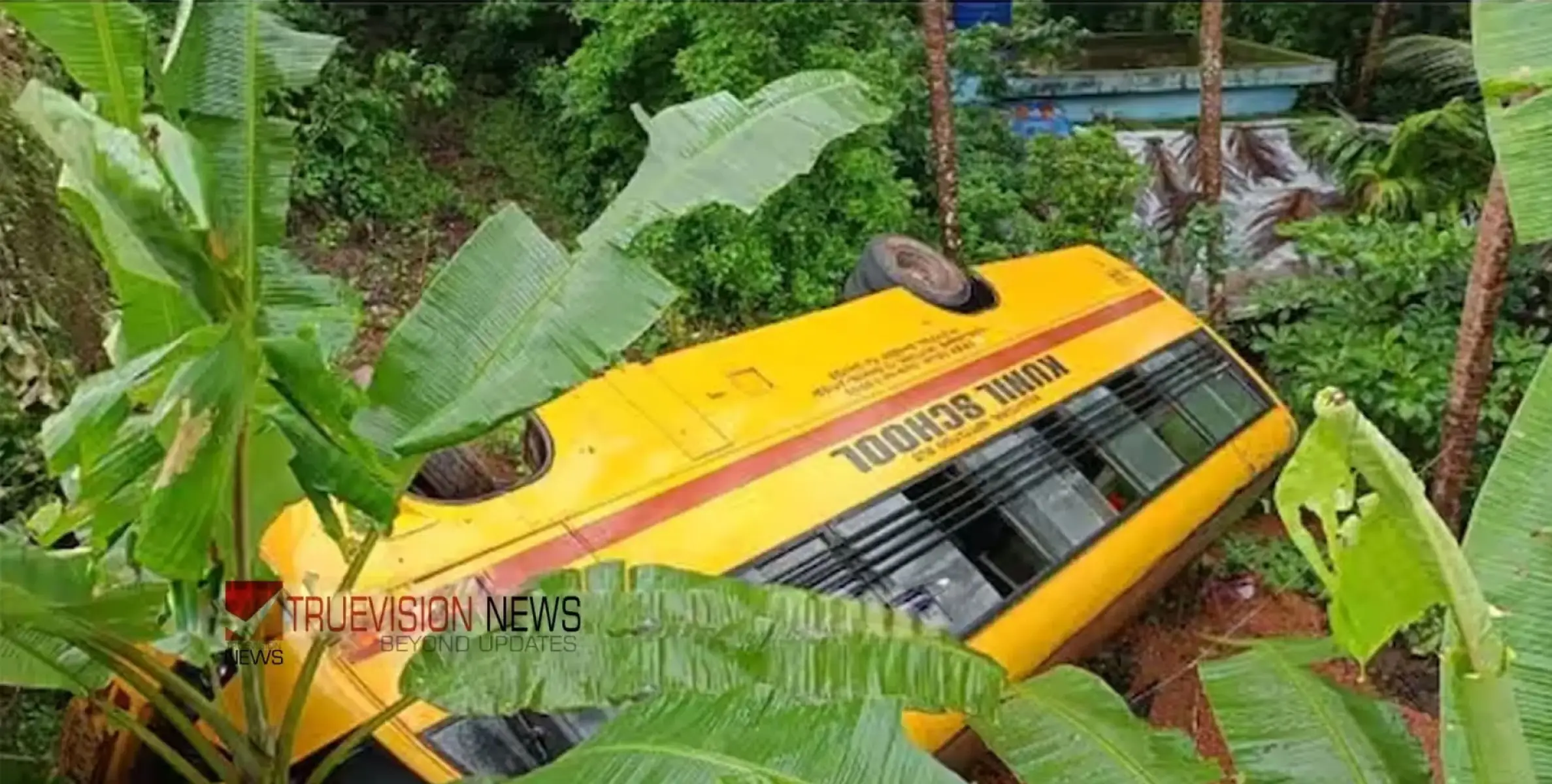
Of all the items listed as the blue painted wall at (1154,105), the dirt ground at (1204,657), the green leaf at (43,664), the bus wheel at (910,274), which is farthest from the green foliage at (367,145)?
the green leaf at (43,664)

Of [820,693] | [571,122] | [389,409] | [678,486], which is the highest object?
[389,409]

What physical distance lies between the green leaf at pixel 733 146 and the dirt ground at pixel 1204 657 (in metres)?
2.81

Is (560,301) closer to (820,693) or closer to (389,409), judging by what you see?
(389,409)

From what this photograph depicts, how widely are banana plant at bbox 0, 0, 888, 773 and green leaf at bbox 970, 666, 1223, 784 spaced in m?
1.34

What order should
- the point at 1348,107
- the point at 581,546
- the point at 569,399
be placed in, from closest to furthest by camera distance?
the point at 581,546 < the point at 569,399 < the point at 1348,107

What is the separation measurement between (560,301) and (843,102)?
0.83 m

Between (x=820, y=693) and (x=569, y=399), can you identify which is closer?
(x=820, y=693)

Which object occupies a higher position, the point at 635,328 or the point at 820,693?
the point at 635,328

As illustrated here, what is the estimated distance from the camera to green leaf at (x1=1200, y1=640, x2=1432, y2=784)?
3.02 meters

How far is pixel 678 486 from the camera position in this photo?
12.4 feet

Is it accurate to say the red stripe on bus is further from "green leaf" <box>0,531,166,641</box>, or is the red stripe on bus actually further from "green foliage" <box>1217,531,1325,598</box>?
"green foliage" <box>1217,531,1325,598</box>

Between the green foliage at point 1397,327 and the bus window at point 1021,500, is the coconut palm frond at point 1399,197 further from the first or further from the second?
the bus window at point 1021,500

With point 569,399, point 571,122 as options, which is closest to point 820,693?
point 569,399

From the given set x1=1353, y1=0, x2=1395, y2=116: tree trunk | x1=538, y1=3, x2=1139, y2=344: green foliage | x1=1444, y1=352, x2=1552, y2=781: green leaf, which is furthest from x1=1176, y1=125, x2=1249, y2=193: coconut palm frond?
x1=1444, y1=352, x2=1552, y2=781: green leaf
